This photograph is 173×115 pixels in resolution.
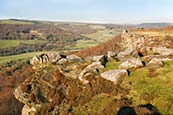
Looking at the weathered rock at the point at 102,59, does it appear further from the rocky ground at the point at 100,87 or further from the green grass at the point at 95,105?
the green grass at the point at 95,105

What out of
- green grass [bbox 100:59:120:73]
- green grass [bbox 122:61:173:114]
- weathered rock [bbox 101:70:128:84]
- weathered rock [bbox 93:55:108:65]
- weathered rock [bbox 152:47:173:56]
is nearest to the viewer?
green grass [bbox 122:61:173:114]

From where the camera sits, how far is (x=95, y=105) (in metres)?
23.1

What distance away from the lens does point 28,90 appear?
26906 millimetres

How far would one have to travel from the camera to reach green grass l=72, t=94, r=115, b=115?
73.7ft

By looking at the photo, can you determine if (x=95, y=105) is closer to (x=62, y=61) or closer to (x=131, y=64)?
(x=131, y=64)

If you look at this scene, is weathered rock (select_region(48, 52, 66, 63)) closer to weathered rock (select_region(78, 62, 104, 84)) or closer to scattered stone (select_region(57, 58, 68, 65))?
scattered stone (select_region(57, 58, 68, 65))

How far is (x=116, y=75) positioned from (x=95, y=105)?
3.84 m

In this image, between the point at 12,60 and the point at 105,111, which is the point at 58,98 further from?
the point at 12,60

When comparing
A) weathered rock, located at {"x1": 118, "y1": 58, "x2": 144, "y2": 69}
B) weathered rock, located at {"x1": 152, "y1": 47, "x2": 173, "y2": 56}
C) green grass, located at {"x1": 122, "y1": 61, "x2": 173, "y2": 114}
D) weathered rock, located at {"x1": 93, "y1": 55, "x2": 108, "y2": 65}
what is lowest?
green grass, located at {"x1": 122, "y1": 61, "x2": 173, "y2": 114}

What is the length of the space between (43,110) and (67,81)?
372 centimetres

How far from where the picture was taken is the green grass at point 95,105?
22462 millimetres

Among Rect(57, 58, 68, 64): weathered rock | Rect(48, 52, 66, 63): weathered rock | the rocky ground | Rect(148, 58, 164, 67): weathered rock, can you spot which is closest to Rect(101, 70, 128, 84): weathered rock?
the rocky ground

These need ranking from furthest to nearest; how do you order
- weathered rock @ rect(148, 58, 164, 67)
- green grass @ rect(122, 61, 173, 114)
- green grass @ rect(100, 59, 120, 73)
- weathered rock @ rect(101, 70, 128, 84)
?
green grass @ rect(100, 59, 120, 73)
weathered rock @ rect(148, 58, 164, 67)
weathered rock @ rect(101, 70, 128, 84)
green grass @ rect(122, 61, 173, 114)

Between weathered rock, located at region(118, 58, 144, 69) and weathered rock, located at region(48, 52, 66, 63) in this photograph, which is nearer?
weathered rock, located at region(118, 58, 144, 69)
